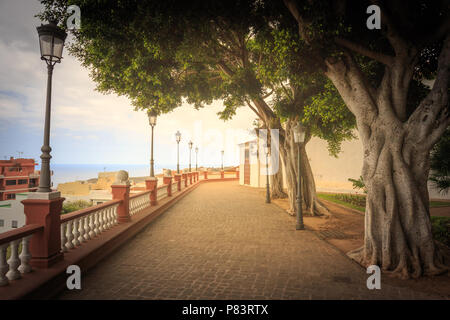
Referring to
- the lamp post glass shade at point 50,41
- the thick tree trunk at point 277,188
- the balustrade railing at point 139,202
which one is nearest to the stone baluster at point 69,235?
the lamp post glass shade at point 50,41

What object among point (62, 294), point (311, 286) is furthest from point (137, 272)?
point (311, 286)

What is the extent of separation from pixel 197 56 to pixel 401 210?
888cm

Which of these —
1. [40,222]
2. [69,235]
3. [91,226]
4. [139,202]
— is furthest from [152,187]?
[40,222]

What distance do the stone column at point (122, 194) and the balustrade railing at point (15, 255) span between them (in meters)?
3.56

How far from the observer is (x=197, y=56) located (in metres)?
9.83

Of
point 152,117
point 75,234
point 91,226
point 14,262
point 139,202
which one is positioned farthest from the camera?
point 152,117

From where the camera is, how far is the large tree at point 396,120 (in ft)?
15.1

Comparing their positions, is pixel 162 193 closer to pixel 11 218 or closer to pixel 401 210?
pixel 401 210

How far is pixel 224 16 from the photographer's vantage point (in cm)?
712

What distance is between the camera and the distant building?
43.6m

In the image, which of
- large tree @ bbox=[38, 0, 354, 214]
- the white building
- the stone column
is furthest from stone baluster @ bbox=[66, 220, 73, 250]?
the white building

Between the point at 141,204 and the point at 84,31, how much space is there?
257 inches

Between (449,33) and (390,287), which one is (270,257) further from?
(449,33)
